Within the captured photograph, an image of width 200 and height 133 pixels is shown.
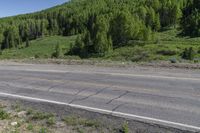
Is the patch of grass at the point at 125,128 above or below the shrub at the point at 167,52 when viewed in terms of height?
above

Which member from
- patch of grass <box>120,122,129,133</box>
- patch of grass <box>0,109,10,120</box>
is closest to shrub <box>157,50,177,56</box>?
patch of grass <box>0,109,10,120</box>

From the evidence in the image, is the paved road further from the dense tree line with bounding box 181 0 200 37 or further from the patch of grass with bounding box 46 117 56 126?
the dense tree line with bounding box 181 0 200 37

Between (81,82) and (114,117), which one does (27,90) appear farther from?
(114,117)

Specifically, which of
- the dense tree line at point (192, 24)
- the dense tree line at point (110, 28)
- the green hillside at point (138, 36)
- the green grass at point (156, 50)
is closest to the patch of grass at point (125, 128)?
the green grass at point (156, 50)

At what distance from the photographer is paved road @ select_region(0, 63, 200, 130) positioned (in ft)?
30.5

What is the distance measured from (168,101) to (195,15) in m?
93.3

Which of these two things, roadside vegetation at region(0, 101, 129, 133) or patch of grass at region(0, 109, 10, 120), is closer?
roadside vegetation at region(0, 101, 129, 133)

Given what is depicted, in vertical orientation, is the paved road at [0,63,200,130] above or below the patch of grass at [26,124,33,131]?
above

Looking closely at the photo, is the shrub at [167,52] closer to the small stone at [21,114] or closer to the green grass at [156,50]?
the green grass at [156,50]

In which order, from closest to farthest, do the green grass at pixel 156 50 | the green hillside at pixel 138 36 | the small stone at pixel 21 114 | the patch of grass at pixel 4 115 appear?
the patch of grass at pixel 4 115, the small stone at pixel 21 114, the green grass at pixel 156 50, the green hillside at pixel 138 36

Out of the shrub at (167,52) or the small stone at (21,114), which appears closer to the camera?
the small stone at (21,114)

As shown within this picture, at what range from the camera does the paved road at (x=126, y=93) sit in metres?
9.30

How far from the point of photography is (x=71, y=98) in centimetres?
1189

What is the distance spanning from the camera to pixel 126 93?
12.0 m
